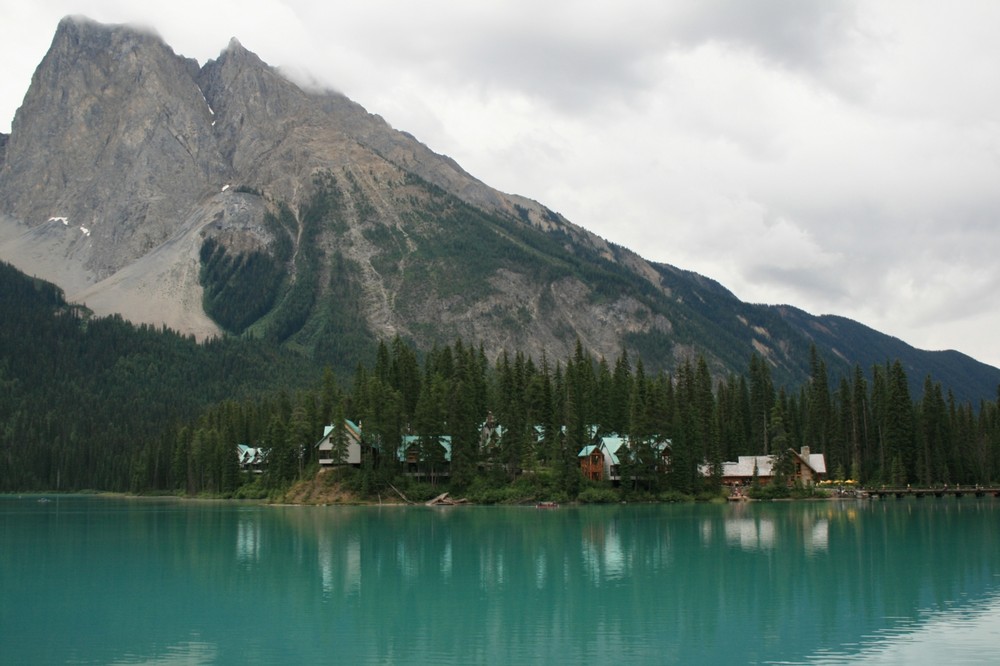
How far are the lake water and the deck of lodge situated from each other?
131 ft

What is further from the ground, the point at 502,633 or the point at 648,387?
the point at 648,387

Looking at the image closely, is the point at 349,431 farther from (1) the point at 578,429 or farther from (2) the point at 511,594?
(2) the point at 511,594

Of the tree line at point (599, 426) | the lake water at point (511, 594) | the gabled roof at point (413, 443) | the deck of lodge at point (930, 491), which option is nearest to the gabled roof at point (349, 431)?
the tree line at point (599, 426)

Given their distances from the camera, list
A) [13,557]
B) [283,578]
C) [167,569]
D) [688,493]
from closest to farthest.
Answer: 1. [283,578]
2. [167,569]
3. [13,557]
4. [688,493]

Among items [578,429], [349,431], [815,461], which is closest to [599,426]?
[578,429]

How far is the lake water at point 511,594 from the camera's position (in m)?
31.8

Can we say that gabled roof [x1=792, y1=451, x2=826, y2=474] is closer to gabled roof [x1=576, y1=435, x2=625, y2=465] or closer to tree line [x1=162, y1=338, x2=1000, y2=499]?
tree line [x1=162, y1=338, x2=1000, y2=499]

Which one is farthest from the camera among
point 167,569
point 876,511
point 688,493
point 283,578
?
point 688,493

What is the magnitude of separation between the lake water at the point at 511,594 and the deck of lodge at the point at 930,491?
40.1 meters

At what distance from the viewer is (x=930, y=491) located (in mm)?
119312

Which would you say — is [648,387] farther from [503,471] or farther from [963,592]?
[963,592]

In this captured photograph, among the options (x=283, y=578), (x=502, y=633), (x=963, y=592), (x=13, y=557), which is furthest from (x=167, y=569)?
(x=963, y=592)

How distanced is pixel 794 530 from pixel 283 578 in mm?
39119

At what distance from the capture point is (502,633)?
34.4m
